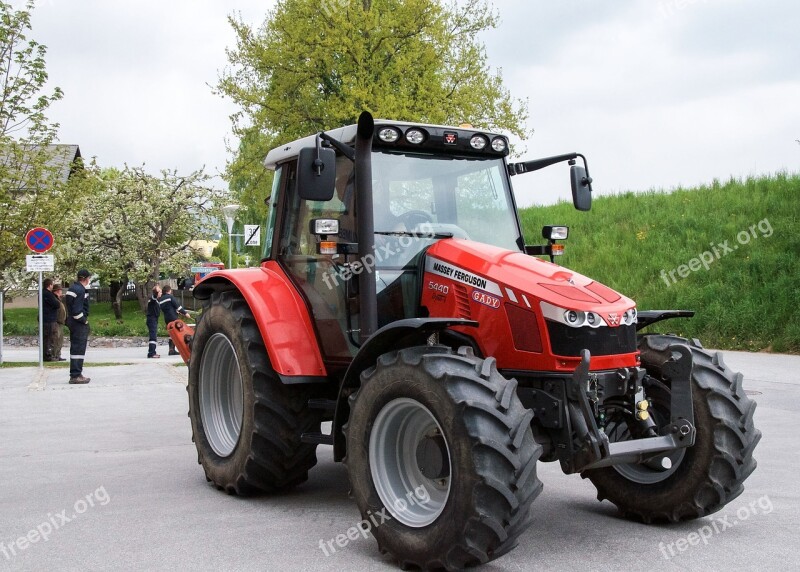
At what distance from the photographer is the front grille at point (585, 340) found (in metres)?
4.98

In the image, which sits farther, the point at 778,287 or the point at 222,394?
the point at 778,287

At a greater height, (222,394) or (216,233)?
(216,233)

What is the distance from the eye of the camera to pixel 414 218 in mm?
5977

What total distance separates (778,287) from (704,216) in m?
5.13

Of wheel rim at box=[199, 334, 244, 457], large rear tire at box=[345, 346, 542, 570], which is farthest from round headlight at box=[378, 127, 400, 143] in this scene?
wheel rim at box=[199, 334, 244, 457]

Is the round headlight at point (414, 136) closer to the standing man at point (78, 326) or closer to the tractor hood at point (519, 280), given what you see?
the tractor hood at point (519, 280)

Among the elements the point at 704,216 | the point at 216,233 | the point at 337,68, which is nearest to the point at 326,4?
the point at 337,68

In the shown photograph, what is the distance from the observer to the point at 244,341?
6367mm

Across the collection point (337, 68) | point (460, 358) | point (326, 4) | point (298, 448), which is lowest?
point (298, 448)

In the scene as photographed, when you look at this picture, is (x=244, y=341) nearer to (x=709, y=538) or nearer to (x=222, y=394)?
(x=222, y=394)

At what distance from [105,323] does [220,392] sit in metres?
31.3

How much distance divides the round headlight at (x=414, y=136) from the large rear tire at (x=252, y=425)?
182 centimetres

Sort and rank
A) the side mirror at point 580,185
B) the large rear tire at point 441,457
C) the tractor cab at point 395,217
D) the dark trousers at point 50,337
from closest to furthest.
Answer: the large rear tire at point 441,457 < the tractor cab at point 395,217 < the side mirror at point 580,185 < the dark trousers at point 50,337

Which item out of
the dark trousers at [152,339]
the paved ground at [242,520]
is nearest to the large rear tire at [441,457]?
the paved ground at [242,520]
